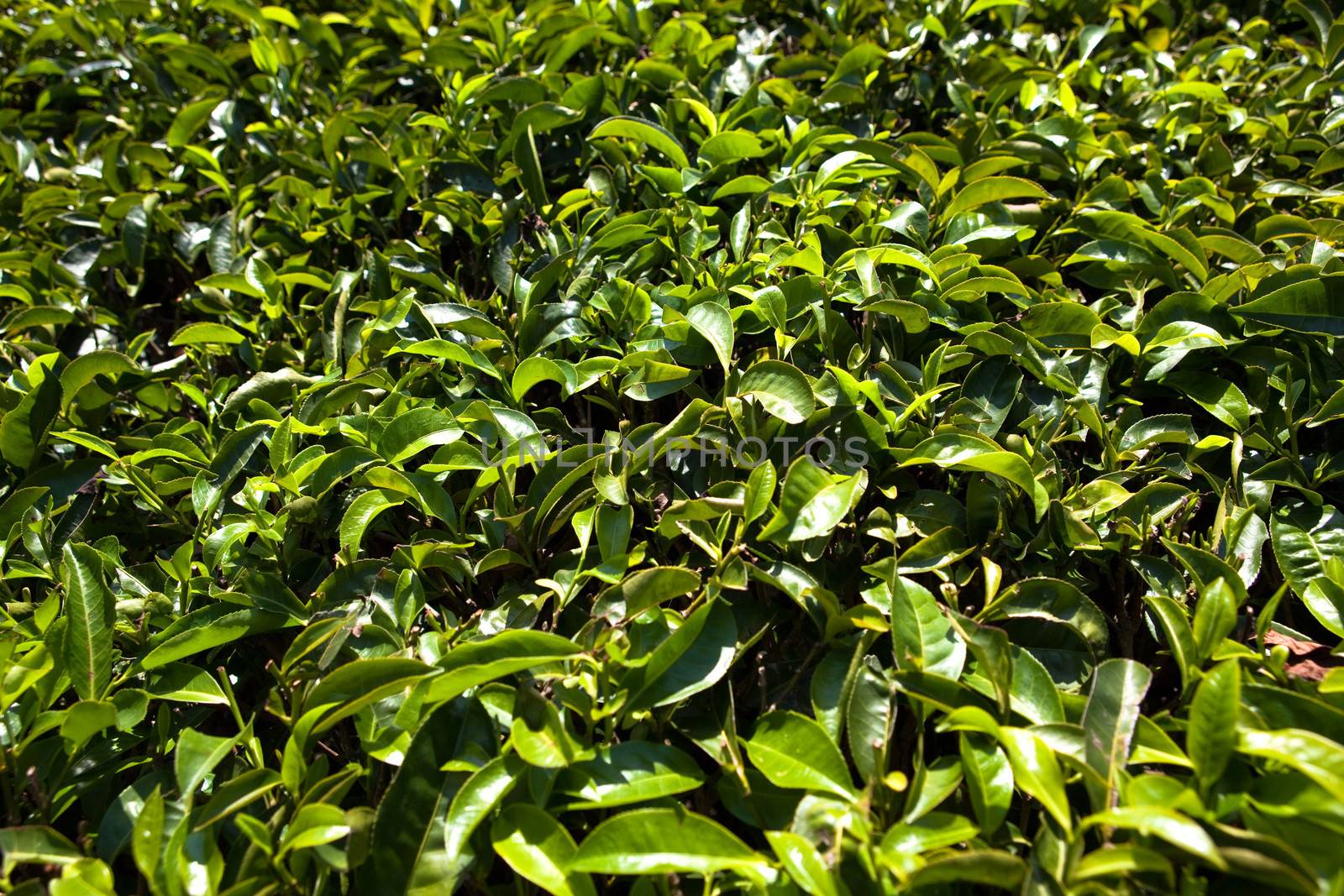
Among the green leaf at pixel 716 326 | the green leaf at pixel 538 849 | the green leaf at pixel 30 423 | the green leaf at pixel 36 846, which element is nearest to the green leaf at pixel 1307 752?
the green leaf at pixel 538 849

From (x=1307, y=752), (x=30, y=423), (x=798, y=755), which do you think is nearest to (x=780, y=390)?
(x=798, y=755)

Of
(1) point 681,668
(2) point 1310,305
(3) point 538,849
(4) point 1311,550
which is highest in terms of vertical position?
(2) point 1310,305

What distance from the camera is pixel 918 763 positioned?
123cm

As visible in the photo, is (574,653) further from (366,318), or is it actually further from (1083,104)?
(1083,104)

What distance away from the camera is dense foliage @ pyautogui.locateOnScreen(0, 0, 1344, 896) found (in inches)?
48.8

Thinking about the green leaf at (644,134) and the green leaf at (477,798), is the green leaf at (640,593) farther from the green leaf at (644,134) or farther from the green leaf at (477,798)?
the green leaf at (644,134)

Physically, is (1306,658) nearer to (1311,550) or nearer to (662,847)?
(1311,550)

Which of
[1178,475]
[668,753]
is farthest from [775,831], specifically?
[1178,475]

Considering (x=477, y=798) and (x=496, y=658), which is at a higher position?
(x=496, y=658)

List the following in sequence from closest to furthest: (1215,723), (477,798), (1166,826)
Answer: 1. (1166,826)
2. (1215,723)
3. (477,798)

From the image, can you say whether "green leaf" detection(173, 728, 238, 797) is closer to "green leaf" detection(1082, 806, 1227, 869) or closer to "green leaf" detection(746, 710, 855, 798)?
"green leaf" detection(746, 710, 855, 798)

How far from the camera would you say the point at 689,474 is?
1700 mm

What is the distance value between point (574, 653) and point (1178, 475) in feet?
3.83

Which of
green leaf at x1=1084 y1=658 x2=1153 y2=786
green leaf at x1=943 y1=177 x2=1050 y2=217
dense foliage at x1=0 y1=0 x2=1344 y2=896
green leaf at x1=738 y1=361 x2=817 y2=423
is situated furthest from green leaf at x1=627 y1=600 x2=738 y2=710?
green leaf at x1=943 y1=177 x2=1050 y2=217
